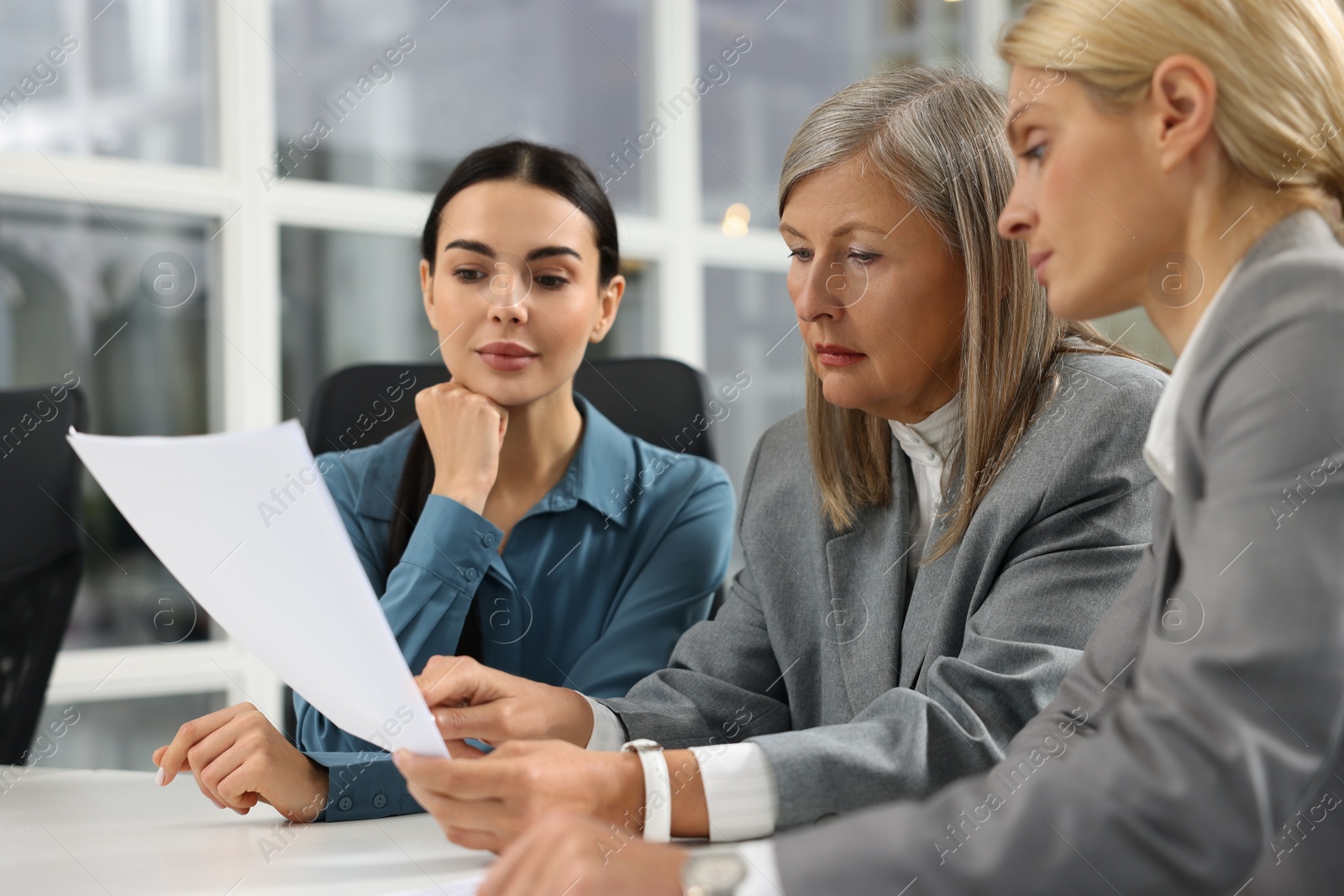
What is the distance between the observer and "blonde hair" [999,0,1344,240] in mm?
679

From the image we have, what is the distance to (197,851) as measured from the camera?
978mm

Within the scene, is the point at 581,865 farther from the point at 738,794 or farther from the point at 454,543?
the point at 454,543

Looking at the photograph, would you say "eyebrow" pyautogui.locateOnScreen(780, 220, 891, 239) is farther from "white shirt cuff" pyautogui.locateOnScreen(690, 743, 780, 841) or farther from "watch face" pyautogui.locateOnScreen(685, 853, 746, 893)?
"watch face" pyautogui.locateOnScreen(685, 853, 746, 893)

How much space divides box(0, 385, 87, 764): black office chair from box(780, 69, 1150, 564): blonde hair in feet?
3.90

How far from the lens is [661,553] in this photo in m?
1.58

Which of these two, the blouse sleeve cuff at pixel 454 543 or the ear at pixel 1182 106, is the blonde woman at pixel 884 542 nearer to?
the blouse sleeve cuff at pixel 454 543

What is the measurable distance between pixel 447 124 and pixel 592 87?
0.53 metres

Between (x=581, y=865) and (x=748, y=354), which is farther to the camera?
(x=748, y=354)

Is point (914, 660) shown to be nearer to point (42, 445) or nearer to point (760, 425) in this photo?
point (42, 445)

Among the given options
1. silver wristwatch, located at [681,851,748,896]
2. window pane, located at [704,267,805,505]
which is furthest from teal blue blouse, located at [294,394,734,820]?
window pane, located at [704,267,805,505]

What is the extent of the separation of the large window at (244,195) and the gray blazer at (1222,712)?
2.64 metres

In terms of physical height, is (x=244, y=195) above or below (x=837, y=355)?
above

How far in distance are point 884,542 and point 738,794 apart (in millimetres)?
420

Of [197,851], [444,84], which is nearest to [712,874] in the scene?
[197,851]
